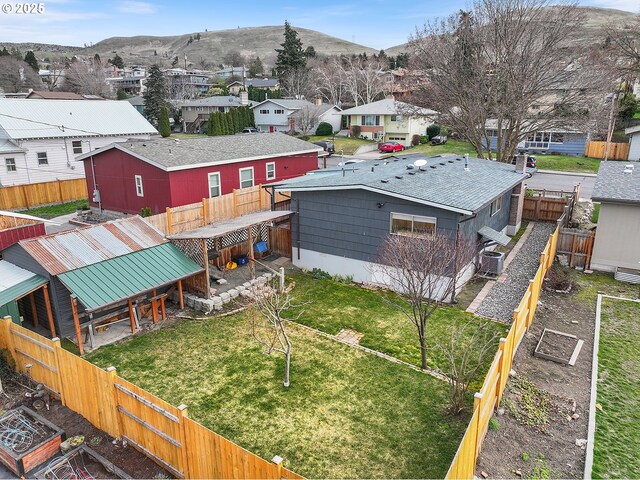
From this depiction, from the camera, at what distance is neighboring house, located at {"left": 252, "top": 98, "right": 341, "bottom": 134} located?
58.4 meters

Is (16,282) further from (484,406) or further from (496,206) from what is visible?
(496,206)

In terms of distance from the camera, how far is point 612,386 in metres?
9.68

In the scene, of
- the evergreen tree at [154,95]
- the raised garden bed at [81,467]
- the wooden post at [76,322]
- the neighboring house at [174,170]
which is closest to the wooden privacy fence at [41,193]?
the neighboring house at [174,170]

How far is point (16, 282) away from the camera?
1127 cm

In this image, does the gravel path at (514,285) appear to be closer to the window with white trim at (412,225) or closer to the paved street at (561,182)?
the window with white trim at (412,225)

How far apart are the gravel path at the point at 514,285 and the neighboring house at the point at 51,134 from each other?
93.7ft

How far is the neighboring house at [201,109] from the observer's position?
2689 inches

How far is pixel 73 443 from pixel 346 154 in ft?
143

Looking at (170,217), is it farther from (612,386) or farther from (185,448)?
(612,386)

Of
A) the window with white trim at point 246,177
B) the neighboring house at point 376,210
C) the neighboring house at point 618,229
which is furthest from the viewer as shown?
the window with white trim at point 246,177

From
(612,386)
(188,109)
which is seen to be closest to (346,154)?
(188,109)

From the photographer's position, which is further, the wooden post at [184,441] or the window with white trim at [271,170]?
the window with white trim at [271,170]

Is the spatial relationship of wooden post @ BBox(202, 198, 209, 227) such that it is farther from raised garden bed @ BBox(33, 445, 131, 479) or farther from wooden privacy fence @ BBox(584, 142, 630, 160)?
wooden privacy fence @ BBox(584, 142, 630, 160)

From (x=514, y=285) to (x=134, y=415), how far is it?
1282cm
